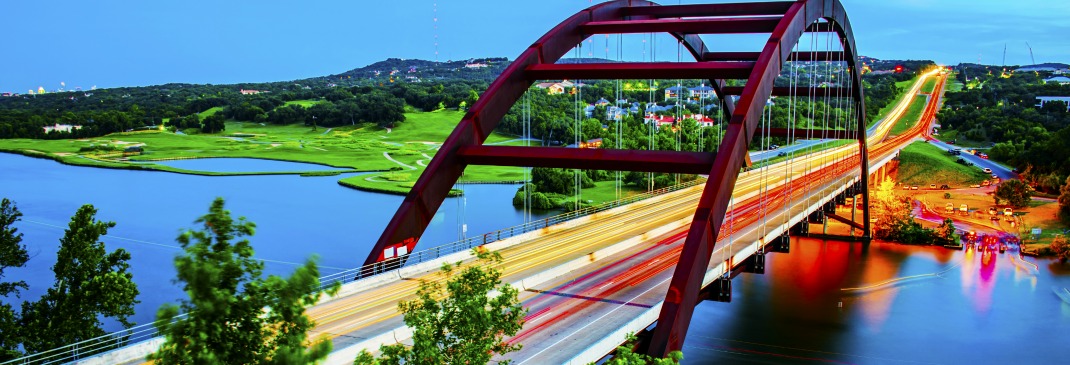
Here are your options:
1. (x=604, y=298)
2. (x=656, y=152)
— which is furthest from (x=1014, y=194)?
(x=604, y=298)

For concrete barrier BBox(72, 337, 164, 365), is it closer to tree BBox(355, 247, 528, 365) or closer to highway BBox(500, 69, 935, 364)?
tree BBox(355, 247, 528, 365)

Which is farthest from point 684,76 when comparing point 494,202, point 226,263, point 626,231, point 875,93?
point 875,93

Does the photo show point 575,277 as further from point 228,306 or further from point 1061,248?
point 1061,248

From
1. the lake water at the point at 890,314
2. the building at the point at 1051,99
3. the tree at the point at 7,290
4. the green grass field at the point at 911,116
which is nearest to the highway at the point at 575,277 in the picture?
the lake water at the point at 890,314

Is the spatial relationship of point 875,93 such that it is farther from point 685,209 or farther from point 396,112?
point 685,209

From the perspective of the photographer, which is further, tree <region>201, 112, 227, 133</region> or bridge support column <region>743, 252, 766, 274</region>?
tree <region>201, 112, 227, 133</region>

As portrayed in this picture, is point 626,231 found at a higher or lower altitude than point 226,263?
lower

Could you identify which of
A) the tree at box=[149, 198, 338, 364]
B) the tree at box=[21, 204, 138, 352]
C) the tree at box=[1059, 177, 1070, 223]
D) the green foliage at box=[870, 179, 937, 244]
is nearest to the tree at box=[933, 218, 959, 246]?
the green foliage at box=[870, 179, 937, 244]
